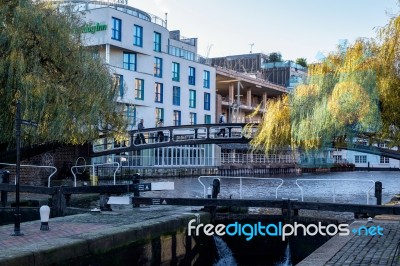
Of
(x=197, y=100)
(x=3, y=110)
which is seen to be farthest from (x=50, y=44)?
(x=197, y=100)

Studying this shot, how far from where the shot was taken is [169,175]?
49.9 meters

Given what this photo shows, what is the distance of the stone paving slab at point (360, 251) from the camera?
26.4ft

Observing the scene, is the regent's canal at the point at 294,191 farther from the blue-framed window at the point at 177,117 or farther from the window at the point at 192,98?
the window at the point at 192,98

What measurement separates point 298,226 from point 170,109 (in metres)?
41.0

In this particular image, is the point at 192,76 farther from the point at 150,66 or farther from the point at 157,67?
the point at 150,66

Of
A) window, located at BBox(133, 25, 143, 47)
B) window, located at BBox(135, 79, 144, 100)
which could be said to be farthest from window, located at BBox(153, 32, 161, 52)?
window, located at BBox(135, 79, 144, 100)

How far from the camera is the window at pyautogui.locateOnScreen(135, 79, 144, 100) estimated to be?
4888 cm

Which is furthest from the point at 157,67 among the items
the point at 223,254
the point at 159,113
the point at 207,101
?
the point at 223,254

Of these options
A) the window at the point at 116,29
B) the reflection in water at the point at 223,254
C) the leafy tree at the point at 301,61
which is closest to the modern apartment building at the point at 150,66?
the window at the point at 116,29

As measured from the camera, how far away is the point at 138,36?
162 ft

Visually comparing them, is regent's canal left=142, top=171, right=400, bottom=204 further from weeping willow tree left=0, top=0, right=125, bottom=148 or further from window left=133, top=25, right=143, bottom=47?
window left=133, top=25, right=143, bottom=47

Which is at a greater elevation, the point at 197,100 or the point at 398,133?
the point at 197,100

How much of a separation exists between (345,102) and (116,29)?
31.6 meters

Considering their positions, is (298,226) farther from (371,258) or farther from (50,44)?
(50,44)
